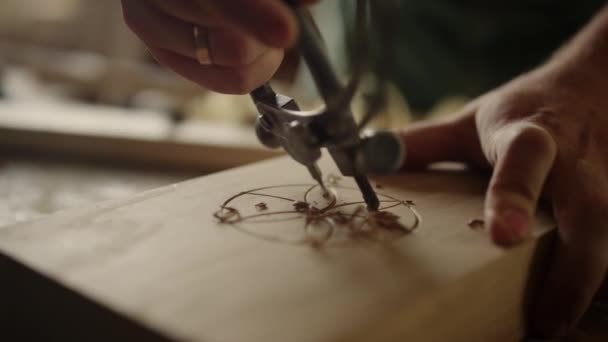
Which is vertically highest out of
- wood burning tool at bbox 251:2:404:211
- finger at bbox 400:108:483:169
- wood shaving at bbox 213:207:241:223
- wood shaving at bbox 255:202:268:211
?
wood burning tool at bbox 251:2:404:211

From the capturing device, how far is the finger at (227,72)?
80 centimetres

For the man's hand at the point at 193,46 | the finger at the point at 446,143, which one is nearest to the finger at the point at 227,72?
the man's hand at the point at 193,46

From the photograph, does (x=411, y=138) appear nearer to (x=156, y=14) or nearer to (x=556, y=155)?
(x=556, y=155)

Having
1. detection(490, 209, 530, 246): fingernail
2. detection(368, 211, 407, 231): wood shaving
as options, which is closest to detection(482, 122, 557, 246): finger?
detection(490, 209, 530, 246): fingernail

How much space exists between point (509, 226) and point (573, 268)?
119mm

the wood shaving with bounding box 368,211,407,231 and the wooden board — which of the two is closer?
the wooden board

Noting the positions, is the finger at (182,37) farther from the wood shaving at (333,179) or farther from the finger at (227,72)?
the wood shaving at (333,179)

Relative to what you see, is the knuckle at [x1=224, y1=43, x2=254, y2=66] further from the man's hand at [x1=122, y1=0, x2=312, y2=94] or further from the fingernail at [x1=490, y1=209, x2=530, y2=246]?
the fingernail at [x1=490, y1=209, x2=530, y2=246]

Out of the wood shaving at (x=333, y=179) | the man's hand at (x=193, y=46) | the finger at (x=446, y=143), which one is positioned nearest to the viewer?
the man's hand at (x=193, y=46)

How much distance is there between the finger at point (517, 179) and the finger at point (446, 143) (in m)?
0.15

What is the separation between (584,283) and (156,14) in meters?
0.63

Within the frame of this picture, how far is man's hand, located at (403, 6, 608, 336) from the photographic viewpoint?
27.0 inches

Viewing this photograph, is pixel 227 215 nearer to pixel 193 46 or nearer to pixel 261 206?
pixel 261 206

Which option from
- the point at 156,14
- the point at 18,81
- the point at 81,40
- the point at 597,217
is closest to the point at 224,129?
the point at 156,14
